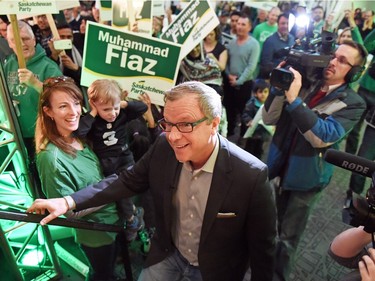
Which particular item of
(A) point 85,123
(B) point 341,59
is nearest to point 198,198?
(A) point 85,123

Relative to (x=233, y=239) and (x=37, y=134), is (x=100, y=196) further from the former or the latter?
(x=233, y=239)

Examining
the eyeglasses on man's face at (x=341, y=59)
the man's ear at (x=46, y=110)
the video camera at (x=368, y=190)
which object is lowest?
the man's ear at (x=46, y=110)

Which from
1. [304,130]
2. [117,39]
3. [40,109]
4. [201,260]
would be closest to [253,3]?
[117,39]

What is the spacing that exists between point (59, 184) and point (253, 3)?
4213 millimetres

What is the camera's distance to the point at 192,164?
1692 mm

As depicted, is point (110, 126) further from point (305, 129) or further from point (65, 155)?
point (305, 129)

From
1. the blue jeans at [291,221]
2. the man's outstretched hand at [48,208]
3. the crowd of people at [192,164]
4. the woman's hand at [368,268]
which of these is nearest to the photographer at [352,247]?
the crowd of people at [192,164]

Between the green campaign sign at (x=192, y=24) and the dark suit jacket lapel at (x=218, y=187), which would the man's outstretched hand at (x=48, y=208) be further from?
the green campaign sign at (x=192, y=24)

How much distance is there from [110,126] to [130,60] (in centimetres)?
62

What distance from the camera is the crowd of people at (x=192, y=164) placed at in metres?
1.56

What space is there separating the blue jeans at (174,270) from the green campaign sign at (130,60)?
1.30 m

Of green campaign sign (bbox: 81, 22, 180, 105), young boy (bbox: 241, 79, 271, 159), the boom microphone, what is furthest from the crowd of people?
young boy (bbox: 241, 79, 271, 159)

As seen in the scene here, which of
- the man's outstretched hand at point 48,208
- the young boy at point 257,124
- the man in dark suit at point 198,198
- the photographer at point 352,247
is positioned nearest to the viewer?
the photographer at point 352,247

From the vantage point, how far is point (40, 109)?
196 centimetres
